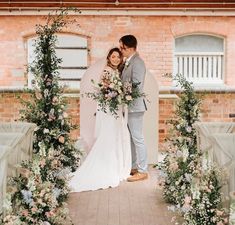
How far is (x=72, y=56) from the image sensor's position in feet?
39.3

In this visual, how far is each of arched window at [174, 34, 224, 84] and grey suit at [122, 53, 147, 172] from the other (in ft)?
14.9

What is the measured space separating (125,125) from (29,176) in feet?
10.0

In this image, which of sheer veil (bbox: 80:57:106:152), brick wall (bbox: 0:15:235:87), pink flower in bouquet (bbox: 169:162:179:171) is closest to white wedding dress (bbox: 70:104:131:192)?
sheer veil (bbox: 80:57:106:152)

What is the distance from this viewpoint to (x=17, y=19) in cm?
1152

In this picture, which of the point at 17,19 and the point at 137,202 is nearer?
the point at 137,202

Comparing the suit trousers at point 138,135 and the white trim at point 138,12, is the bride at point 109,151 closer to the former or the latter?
the suit trousers at point 138,135

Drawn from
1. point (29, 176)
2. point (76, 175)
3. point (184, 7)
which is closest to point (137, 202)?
point (76, 175)

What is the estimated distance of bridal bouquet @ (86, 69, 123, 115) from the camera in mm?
7177

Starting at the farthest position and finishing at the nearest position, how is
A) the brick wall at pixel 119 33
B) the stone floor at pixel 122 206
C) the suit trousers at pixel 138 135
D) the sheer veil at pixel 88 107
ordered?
the brick wall at pixel 119 33, the sheer veil at pixel 88 107, the suit trousers at pixel 138 135, the stone floor at pixel 122 206

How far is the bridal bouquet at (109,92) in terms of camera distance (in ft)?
23.5

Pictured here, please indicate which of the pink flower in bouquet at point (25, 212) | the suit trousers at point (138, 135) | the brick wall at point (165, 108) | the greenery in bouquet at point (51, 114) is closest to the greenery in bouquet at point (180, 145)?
the suit trousers at point (138, 135)

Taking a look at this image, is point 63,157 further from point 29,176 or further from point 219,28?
point 219,28

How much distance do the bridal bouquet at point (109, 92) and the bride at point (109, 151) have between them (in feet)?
0.21

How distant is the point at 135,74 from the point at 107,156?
1.01 meters
